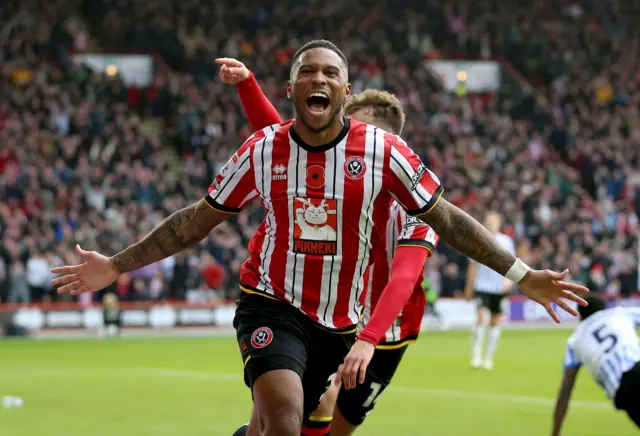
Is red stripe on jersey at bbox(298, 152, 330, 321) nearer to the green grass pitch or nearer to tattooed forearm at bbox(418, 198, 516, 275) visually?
tattooed forearm at bbox(418, 198, 516, 275)

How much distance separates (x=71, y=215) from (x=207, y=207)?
20827 millimetres

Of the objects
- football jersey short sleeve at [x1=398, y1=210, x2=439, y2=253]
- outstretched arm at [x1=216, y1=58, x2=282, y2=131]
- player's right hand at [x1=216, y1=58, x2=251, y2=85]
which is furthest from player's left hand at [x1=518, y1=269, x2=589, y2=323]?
player's right hand at [x1=216, y1=58, x2=251, y2=85]

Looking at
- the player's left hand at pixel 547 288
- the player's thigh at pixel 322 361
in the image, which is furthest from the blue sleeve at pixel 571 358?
the player's thigh at pixel 322 361

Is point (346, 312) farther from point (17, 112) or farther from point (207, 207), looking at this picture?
point (17, 112)

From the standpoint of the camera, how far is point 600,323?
28.4 feet

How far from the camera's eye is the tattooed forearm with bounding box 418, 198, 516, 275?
5891 millimetres

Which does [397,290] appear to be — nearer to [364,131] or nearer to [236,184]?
[364,131]

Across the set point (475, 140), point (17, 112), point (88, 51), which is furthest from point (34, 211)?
point (475, 140)

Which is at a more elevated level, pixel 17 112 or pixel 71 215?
pixel 17 112

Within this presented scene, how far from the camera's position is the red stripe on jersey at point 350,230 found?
584 centimetres

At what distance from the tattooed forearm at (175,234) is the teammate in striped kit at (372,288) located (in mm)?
1071

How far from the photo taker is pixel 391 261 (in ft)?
22.8

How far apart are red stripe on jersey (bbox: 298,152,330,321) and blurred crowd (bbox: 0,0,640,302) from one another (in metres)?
18.0

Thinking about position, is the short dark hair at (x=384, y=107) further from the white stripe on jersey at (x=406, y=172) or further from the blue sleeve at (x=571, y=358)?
the blue sleeve at (x=571, y=358)
